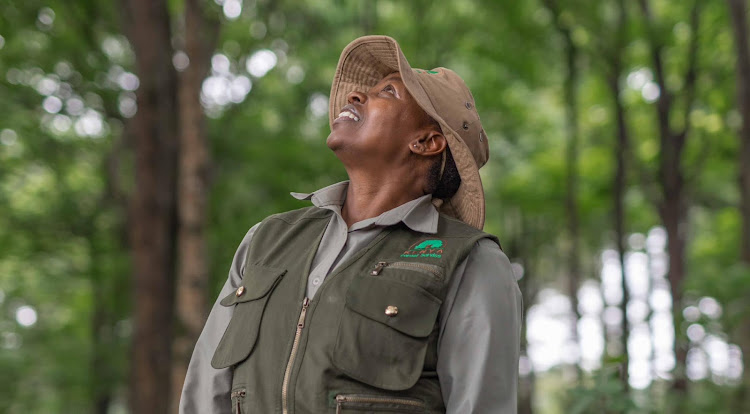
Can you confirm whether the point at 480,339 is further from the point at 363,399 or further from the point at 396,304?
the point at 363,399

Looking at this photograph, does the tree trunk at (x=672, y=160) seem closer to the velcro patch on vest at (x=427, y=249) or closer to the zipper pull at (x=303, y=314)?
the velcro patch on vest at (x=427, y=249)

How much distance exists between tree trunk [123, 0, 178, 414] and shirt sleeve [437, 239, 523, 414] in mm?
6482

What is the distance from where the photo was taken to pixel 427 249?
7.59ft

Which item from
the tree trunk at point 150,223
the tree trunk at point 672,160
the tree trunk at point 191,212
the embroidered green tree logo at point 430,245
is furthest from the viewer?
the tree trunk at point 672,160

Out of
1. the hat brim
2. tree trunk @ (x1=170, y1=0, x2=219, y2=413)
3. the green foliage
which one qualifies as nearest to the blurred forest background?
tree trunk @ (x1=170, y1=0, x2=219, y2=413)

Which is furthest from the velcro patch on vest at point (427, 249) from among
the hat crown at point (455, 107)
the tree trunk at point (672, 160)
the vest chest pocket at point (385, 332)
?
the tree trunk at point (672, 160)

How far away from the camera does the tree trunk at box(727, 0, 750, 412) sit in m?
7.57

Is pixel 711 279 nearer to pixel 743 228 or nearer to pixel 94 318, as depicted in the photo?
pixel 743 228

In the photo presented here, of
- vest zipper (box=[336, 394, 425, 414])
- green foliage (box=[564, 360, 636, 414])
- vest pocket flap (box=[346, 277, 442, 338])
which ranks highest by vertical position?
vest pocket flap (box=[346, 277, 442, 338])

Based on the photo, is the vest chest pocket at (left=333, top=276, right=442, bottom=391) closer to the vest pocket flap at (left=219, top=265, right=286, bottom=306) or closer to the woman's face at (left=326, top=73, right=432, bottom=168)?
the vest pocket flap at (left=219, top=265, right=286, bottom=306)

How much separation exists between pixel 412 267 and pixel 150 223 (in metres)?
6.78

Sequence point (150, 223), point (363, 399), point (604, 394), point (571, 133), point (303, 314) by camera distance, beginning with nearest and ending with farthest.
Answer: point (363, 399)
point (303, 314)
point (604, 394)
point (150, 223)
point (571, 133)

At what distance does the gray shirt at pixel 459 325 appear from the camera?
7.02ft

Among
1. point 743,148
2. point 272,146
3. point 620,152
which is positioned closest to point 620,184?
point 620,152
